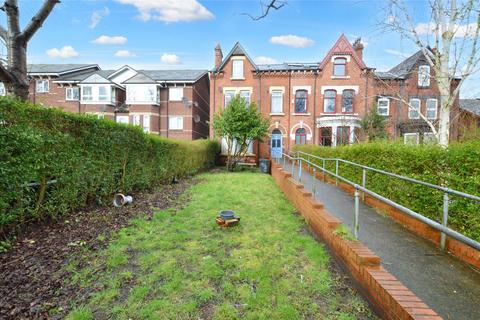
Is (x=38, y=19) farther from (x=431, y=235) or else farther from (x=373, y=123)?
(x=373, y=123)

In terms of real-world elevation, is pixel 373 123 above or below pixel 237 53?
below

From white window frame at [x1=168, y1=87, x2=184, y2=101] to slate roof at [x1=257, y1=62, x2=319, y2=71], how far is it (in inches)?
316

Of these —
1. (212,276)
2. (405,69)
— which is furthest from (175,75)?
(212,276)

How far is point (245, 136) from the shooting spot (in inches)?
627

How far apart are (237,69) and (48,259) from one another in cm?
2023

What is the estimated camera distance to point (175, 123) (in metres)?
24.1

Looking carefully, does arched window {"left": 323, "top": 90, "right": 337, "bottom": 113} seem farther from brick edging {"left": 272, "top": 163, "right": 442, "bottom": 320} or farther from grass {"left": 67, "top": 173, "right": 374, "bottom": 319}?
brick edging {"left": 272, "top": 163, "right": 442, "bottom": 320}

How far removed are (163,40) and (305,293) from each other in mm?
20182

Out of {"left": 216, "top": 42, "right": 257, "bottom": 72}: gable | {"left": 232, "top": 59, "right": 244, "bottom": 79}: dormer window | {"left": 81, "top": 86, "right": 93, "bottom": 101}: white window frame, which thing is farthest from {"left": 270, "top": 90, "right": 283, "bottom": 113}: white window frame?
{"left": 81, "top": 86, "right": 93, "bottom": 101}: white window frame

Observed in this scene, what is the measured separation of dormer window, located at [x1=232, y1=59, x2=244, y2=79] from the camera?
21.1 m

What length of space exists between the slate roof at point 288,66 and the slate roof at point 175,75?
6.68m

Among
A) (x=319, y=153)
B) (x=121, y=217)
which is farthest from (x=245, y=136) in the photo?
(x=121, y=217)

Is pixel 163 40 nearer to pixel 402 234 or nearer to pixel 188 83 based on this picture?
pixel 188 83

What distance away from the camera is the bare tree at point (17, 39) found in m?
6.24
